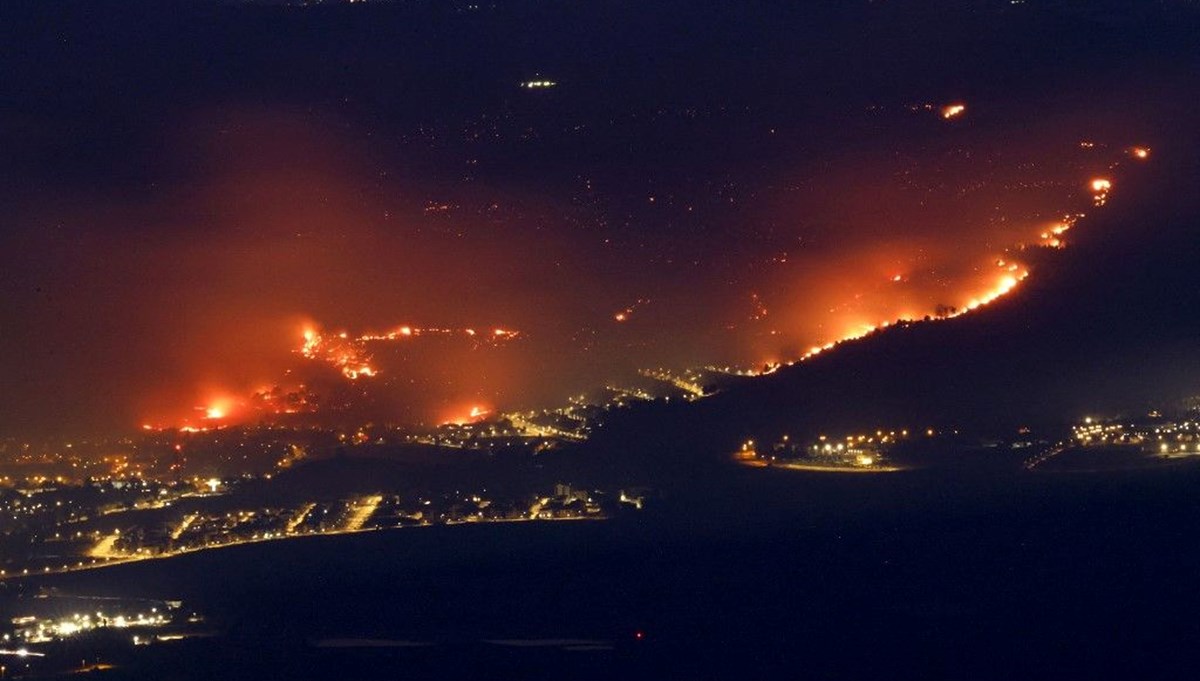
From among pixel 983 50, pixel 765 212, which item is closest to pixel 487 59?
pixel 765 212

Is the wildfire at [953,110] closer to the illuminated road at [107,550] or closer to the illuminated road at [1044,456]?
the illuminated road at [1044,456]

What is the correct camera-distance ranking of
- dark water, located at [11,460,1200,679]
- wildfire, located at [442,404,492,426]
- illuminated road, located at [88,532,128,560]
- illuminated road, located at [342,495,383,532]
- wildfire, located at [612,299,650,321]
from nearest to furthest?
dark water, located at [11,460,1200,679] → illuminated road, located at [88,532,128,560] → illuminated road, located at [342,495,383,532] → wildfire, located at [442,404,492,426] → wildfire, located at [612,299,650,321]

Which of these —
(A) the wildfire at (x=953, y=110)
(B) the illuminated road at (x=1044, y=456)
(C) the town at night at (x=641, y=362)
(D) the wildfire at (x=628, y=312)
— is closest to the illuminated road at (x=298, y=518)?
(C) the town at night at (x=641, y=362)

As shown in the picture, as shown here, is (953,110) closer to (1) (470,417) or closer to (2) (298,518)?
(1) (470,417)

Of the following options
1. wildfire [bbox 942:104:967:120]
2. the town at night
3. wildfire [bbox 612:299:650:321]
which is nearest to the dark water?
the town at night

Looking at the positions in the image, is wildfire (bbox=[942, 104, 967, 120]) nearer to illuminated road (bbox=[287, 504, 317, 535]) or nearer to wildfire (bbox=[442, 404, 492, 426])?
wildfire (bbox=[442, 404, 492, 426])

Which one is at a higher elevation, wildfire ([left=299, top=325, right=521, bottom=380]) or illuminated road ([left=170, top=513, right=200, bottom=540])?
wildfire ([left=299, top=325, right=521, bottom=380])

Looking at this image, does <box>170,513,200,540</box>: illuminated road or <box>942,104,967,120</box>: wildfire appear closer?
<box>170,513,200,540</box>: illuminated road

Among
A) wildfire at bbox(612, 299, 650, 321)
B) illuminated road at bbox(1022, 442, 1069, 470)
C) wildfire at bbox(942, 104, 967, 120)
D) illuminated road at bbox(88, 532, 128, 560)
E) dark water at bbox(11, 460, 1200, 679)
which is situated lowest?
dark water at bbox(11, 460, 1200, 679)

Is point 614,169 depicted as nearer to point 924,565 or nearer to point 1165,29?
point 1165,29
